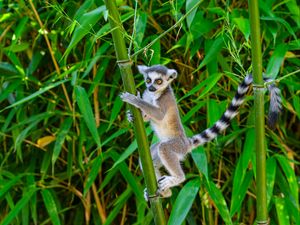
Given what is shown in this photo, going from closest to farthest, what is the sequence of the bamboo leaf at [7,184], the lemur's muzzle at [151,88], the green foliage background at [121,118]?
the lemur's muzzle at [151,88]
the green foliage background at [121,118]
the bamboo leaf at [7,184]

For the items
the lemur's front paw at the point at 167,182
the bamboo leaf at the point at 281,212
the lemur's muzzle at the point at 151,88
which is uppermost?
the lemur's muzzle at the point at 151,88

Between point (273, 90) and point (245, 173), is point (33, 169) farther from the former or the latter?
point (273, 90)

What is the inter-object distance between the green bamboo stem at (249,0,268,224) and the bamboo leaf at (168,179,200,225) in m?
0.61

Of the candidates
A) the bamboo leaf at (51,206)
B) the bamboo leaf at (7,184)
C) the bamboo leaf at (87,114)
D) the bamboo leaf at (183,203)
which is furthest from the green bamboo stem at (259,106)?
the bamboo leaf at (7,184)

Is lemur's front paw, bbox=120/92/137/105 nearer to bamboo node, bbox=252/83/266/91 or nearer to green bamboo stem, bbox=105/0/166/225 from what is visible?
green bamboo stem, bbox=105/0/166/225

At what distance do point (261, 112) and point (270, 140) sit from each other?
1555 mm

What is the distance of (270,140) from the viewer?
3.15 meters

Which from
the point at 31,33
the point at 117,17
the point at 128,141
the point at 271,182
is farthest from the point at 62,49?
the point at 117,17

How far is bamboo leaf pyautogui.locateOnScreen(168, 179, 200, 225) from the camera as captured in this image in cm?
238

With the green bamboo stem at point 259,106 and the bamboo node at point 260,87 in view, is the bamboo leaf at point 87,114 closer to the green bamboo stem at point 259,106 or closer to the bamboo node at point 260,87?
the green bamboo stem at point 259,106

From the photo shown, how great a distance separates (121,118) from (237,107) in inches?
52.6

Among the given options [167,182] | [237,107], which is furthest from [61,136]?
[237,107]

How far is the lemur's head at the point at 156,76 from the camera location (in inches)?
88.5

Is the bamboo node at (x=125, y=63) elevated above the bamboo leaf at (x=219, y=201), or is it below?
above
